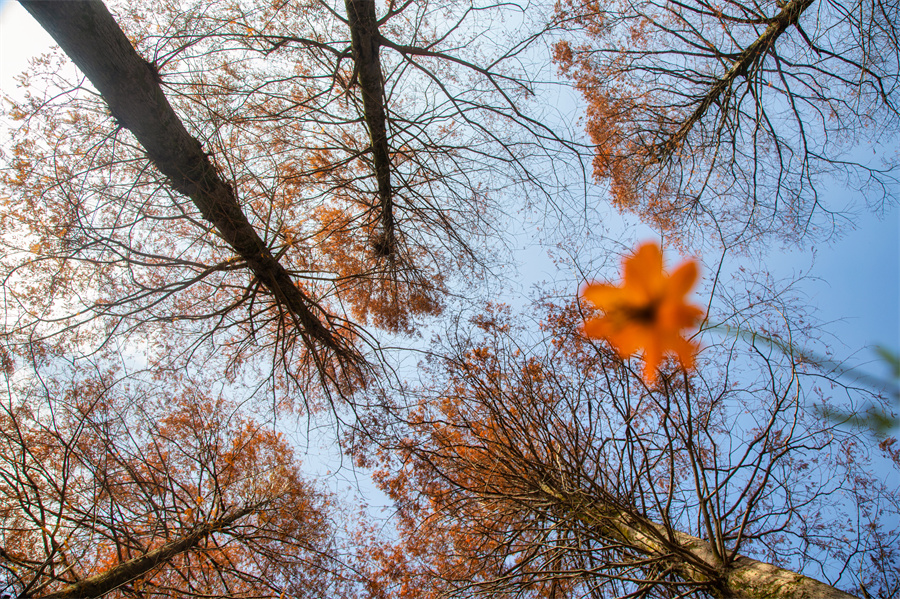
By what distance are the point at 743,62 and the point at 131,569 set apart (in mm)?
8916

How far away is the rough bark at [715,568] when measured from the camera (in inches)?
91.1

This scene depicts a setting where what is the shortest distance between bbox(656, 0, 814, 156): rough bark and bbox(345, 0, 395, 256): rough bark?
13.6ft

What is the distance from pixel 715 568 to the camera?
8.88 feet

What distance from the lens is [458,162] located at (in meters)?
5.21

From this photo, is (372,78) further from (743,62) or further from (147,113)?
(743,62)

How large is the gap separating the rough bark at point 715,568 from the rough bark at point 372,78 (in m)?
4.29

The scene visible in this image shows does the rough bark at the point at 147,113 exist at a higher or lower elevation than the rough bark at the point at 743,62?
lower

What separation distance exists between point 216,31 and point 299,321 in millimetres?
3213

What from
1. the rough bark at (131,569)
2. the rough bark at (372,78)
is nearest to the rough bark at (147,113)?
the rough bark at (372,78)

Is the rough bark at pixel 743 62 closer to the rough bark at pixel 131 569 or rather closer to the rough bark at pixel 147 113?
the rough bark at pixel 147 113

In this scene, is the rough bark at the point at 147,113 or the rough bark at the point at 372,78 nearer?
the rough bark at the point at 147,113

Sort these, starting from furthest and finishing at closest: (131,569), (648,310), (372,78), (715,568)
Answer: (372,78)
(131,569)
(715,568)
(648,310)

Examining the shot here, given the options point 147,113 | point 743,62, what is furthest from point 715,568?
point 147,113

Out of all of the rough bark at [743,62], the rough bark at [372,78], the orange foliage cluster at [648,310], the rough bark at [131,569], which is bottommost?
the orange foliage cluster at [648,310]
